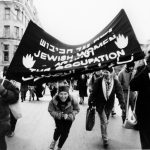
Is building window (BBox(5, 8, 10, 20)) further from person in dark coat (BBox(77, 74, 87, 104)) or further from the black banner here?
the black banner

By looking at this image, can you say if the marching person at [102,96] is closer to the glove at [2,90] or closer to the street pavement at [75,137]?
the street pavement at [75,137]

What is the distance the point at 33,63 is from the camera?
4.22 metres

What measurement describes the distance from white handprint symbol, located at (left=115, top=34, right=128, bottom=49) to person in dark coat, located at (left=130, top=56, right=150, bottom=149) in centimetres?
41

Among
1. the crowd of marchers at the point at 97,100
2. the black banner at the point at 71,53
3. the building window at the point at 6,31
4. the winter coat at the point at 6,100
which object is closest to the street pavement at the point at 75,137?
the crowd of marchers at the point at 97,100

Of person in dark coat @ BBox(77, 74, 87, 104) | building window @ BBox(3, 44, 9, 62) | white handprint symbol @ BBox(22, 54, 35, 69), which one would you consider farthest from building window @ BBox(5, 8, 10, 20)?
white handprint symbol @ BBox(22, 54, 35, 69)

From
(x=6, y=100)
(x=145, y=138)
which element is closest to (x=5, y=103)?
(x=6, y=100)

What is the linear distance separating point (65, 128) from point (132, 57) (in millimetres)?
2247

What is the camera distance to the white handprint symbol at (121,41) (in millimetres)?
4104

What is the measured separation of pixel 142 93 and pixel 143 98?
0.23 feet

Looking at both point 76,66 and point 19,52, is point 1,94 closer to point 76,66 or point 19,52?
point 19,52

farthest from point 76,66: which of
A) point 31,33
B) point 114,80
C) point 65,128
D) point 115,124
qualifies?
point 115,124

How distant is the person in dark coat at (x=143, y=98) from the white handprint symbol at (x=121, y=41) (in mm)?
410

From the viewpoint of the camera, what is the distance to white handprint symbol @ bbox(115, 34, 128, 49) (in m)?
4.10

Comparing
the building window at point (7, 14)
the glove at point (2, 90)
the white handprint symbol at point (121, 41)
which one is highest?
the building window at point (7, 14)
